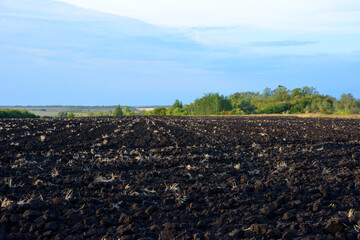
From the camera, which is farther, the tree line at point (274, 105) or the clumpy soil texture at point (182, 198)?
the tree line at point (274, 105)

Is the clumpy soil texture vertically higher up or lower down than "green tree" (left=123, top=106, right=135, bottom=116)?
lower down

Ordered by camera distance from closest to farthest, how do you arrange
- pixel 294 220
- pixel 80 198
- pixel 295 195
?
pixel 294 220, pixel 80 198, pixel 295 195

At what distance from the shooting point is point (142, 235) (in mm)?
4086

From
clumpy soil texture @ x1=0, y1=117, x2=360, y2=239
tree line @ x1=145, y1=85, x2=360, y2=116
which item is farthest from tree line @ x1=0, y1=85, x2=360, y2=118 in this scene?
clumpy soil texture @ x1=0, y1=117, x2=360, y2=239

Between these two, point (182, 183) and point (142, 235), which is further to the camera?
point (182, 183)

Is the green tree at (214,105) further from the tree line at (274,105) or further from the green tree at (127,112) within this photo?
the green tree at (127,112)

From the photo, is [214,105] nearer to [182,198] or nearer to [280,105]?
[280,105]

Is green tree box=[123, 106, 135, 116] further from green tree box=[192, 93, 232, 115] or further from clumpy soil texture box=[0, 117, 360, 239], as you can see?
clumpy soil texture box=[0, 117, 360, 239]

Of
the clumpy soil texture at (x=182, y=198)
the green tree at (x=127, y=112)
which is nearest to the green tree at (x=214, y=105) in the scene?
the green tree at (x=127, y=112)

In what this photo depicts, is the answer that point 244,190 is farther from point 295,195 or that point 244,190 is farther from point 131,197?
point 131,197

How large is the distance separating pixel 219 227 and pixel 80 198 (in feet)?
7.98

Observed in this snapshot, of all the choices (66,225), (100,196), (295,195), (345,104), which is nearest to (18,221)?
(66,225)

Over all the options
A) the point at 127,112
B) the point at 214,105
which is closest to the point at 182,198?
the point at 214,105

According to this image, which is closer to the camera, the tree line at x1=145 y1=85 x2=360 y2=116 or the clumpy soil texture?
the clumpy soil texture
